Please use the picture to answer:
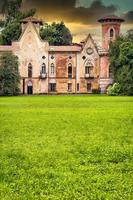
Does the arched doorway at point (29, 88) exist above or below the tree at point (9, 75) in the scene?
below

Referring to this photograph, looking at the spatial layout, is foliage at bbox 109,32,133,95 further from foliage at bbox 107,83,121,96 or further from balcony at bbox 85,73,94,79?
balcony at bbox 85,73,94,79

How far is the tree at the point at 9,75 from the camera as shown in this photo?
287 ft

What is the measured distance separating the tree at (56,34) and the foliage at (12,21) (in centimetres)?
477

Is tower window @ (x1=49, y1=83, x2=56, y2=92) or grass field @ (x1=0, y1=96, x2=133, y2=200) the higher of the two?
grass field @ (x1=0, y1=96, x2=133, y2=200)

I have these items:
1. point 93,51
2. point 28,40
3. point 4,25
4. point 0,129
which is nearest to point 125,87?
point 93,51

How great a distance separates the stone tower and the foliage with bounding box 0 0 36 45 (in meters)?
16.7

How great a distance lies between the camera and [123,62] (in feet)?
293

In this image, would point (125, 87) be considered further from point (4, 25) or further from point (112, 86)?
point (4, 25)

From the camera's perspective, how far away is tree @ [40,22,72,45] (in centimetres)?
11316

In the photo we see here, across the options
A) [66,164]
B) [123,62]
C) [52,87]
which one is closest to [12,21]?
[52,87]

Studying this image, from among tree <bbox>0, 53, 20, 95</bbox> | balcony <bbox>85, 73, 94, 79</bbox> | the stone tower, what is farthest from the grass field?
the stone tower

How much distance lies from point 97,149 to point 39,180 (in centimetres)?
524

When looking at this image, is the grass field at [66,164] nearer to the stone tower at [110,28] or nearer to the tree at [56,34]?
the stone tower at [110,28]

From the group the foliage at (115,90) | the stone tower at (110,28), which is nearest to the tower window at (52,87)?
the stone tower at (110,28)
